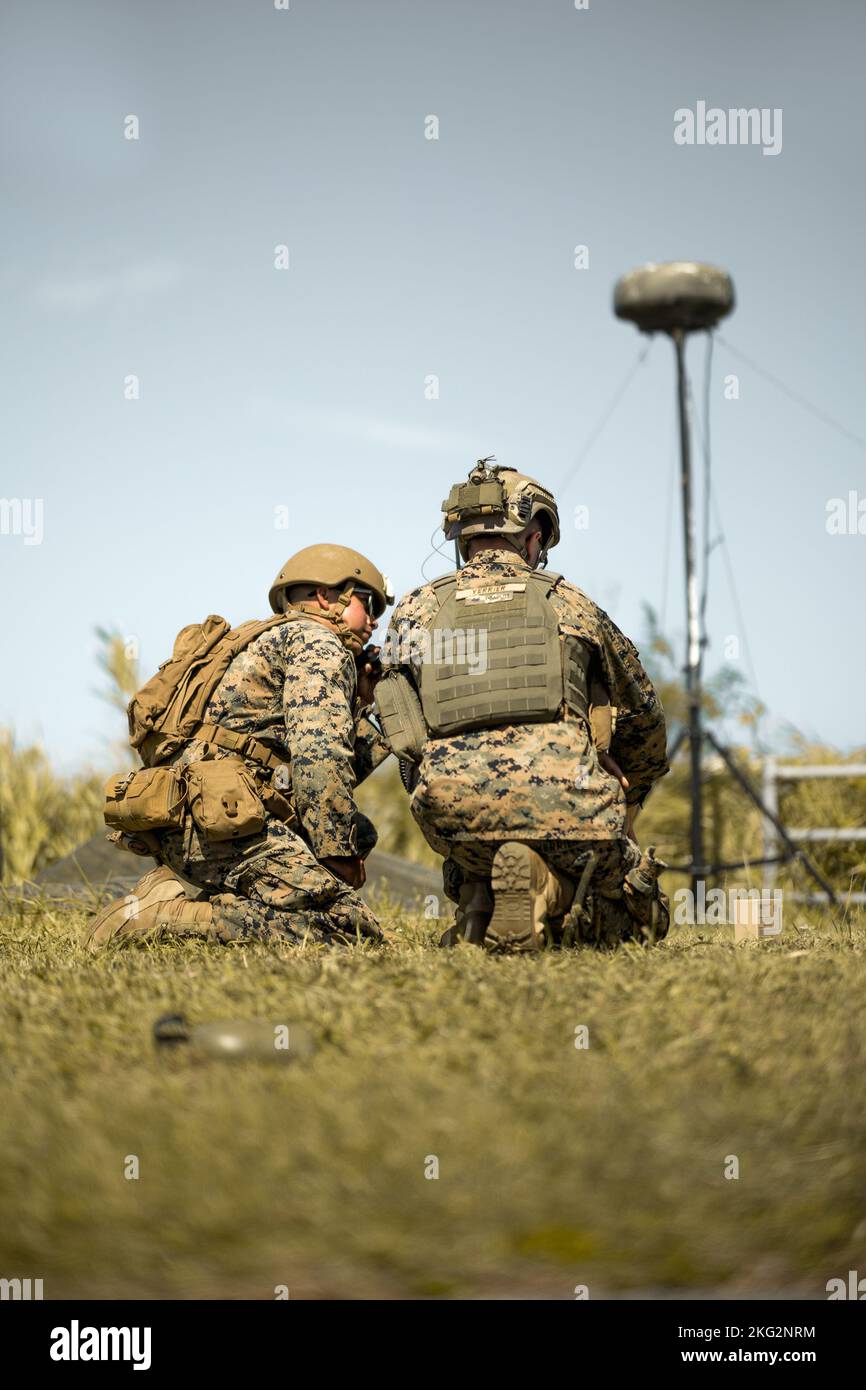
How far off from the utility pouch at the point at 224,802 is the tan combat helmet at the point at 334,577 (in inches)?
31.7

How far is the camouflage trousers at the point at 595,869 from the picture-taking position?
4.65 metres

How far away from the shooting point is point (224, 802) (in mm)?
4934

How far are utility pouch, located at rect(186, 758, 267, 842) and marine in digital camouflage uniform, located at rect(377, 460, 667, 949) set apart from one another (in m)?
0.63

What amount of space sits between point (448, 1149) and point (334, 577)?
346cm

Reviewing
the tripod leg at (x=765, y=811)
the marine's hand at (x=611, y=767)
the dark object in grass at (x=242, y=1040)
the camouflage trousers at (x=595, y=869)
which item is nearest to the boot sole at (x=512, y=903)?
the camouflage trousers at (x=595, y=869)

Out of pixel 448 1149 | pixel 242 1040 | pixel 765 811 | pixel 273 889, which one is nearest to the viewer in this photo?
pixel 448 1149

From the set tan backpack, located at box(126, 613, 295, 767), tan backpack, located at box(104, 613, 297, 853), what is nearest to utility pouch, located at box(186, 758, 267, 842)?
tan backpack, located at box(104, 613, 297, 853)

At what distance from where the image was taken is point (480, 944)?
483 centimetres

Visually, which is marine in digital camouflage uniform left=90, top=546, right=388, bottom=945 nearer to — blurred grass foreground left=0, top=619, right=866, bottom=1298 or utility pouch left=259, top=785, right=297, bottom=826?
utility pouch left=259, top=785, right=297, bottom=826

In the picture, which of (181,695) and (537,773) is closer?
(537,773)

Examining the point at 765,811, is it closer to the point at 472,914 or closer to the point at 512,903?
the point at 472,914

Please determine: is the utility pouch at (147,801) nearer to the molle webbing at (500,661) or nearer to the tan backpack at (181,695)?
the tan backpack at (181,695)

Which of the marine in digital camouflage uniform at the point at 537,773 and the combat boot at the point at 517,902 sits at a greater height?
the marine in digital camouflage uniform at the point at 537,773

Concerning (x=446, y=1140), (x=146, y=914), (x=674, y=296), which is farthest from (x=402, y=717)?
(x=674, y=296)
